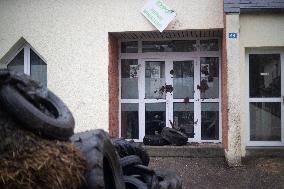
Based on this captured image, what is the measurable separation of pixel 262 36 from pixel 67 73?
4552 mm

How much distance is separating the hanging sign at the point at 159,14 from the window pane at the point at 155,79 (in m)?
1.82

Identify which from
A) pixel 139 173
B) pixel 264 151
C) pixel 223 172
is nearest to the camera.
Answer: pixel 139 173

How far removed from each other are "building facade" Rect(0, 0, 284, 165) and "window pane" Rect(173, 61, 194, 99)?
1.0 inches

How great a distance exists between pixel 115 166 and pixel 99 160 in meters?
0.43

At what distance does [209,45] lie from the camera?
40.3ft

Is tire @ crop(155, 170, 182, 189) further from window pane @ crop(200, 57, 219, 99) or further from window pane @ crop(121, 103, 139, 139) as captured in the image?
window pane @ crop(121, 103, 139, 139)

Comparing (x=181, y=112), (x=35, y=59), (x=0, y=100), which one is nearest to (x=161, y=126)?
(x=181, y=112)

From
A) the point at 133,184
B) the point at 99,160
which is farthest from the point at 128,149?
the point at 99,160

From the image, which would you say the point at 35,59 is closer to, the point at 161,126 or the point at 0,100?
the point at 161,126

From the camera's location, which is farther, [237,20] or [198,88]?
[198,88]

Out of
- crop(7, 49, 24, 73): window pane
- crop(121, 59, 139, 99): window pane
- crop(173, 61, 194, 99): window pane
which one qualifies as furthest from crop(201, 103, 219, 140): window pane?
crop(7, 49, 24, 73): window pane

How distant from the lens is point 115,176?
10.4 ft

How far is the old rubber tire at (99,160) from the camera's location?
2.70 meters

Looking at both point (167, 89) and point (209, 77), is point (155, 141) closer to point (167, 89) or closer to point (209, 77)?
point (167, 89)
